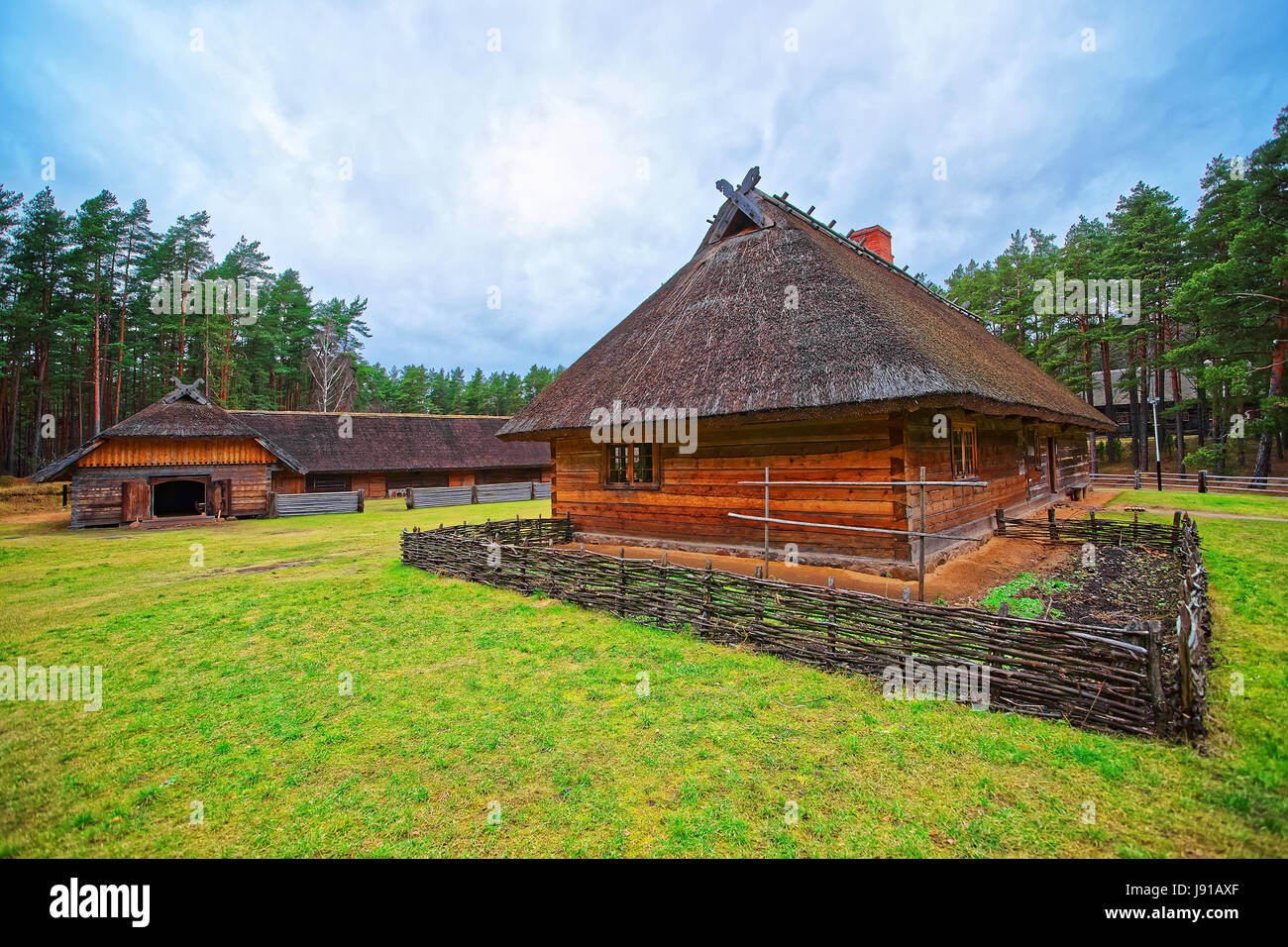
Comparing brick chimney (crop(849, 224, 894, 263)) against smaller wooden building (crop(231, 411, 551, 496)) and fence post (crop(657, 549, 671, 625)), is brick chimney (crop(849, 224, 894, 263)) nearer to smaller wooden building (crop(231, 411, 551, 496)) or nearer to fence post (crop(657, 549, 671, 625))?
fence post (crop(657, 549, 671, 625))

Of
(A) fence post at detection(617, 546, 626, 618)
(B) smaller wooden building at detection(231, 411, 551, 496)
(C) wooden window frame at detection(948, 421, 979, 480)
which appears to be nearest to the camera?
(A) fence post at detection(617, 546, 626, 618)

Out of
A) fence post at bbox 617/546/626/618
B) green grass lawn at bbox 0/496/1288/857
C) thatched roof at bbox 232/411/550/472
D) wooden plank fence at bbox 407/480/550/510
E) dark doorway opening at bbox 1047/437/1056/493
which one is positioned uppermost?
thatched roof at bbox 232/411/550/472

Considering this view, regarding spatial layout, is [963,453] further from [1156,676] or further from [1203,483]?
[1203,483]

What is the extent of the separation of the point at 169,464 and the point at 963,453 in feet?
89.0

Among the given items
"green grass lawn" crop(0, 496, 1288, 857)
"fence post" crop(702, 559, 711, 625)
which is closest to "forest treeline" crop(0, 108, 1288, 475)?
"green grass lawn" crop(0, 496, 1288, 857)

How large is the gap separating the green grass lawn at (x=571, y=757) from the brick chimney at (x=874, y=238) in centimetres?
1414

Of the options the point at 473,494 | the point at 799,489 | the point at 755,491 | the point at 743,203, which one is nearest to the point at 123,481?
the point at 473,494

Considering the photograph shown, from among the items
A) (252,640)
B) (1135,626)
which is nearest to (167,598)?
(252,640)

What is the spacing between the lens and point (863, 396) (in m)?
7.80

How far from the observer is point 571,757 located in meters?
3.92

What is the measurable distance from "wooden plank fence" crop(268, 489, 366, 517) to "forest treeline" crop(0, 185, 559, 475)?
561 inches

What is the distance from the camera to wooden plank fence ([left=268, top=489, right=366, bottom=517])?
22.2m
